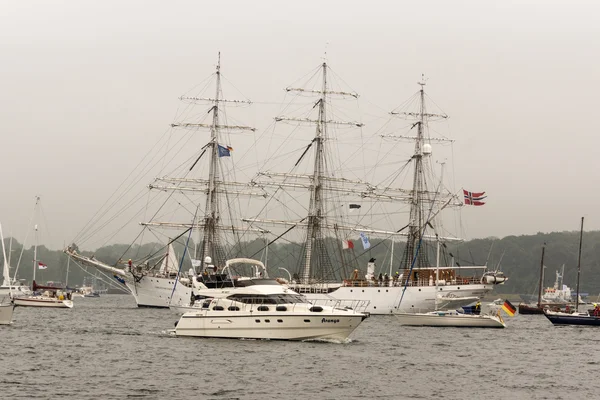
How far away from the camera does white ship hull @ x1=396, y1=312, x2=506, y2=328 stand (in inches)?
3497

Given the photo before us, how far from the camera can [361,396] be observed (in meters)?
44.6

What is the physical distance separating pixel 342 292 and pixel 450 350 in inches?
1994

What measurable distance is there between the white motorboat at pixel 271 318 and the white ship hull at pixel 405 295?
5312 centimetres

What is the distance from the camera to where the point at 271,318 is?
61906mm

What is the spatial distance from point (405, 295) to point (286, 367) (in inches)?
2659

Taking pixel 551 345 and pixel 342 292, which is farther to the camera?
pixel 342 292

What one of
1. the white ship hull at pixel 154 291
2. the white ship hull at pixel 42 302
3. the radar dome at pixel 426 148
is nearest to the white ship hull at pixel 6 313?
the white ship hull at pixel 154 291

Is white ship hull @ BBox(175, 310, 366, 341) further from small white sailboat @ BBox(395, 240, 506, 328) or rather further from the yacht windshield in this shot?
small white sailboat @ BBox(395, 240, 506, 328)

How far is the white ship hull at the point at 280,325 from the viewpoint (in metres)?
61.9

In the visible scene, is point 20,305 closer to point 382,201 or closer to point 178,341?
point 382,201

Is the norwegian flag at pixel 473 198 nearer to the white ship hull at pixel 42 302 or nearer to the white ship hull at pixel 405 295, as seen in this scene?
the white ship hull at pixel 405 295

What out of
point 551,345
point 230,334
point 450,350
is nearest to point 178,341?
point 230,334

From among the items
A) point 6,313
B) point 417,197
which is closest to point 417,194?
point 417,197

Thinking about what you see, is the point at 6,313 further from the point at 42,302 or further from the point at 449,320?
the point at 42,302
